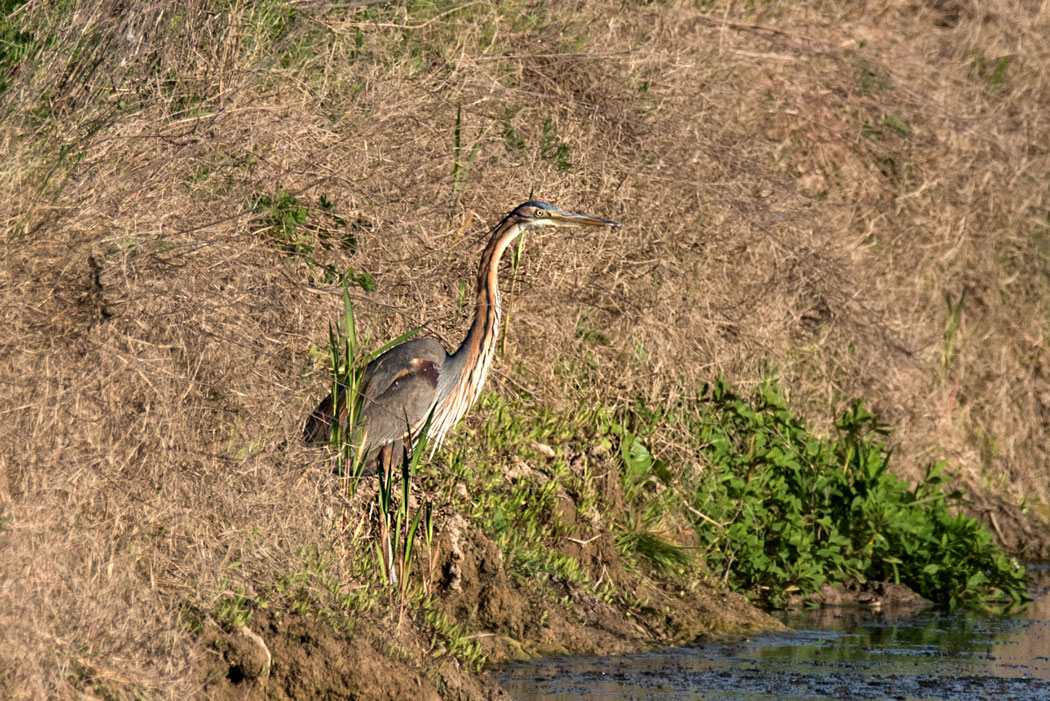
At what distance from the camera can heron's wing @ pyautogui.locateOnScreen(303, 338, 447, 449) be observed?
21.2 ft

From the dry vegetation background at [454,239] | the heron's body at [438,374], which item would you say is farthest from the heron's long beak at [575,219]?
the dry vegetation background at [454,239]

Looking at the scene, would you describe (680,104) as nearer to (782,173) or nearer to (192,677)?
(782,173)

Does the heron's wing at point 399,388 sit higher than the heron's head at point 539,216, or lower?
lower

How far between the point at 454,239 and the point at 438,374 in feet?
3.41

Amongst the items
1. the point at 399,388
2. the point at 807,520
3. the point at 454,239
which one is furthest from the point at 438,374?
the point at 807,520

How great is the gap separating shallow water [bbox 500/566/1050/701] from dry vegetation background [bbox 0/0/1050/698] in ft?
3.89

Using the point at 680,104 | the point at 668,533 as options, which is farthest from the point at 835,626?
the point at 680,104

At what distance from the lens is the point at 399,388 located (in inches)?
255

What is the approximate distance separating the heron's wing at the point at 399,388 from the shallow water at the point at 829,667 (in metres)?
1.12

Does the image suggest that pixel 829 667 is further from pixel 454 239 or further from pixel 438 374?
pixel 454 239

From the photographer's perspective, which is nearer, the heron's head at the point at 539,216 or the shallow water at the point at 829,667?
the shallow water at the point at 829,667

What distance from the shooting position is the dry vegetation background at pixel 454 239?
5.08 metres

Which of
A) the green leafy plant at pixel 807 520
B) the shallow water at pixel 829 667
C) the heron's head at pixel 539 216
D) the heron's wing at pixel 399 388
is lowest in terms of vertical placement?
the green leafy plant at pixel 807 520

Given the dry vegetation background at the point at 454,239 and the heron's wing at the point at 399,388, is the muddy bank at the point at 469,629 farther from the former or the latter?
the heron's wing at the point at 399,388
